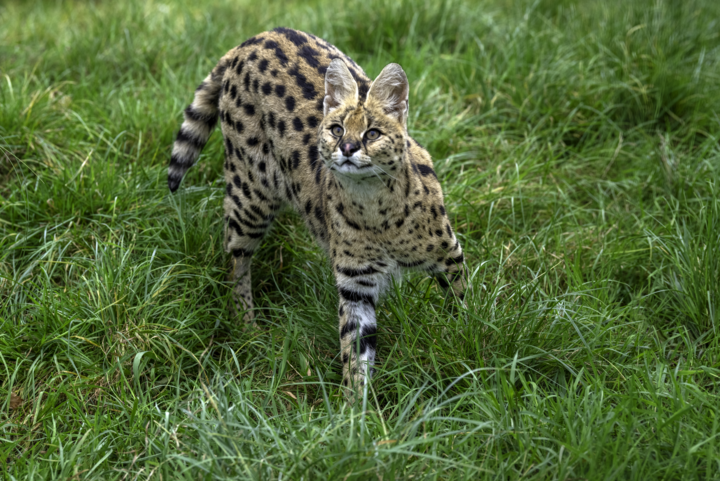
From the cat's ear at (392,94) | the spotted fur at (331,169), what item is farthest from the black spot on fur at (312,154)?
the cat's ear at (392,94)

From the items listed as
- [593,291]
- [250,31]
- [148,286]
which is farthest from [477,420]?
[250,31]

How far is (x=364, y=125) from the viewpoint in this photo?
3080mm

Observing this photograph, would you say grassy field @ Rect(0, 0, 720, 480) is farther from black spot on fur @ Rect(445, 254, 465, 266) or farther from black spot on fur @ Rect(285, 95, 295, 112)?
black spot on fur @ Rect(285, 95, 295, 112)

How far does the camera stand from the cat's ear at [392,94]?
124 inches

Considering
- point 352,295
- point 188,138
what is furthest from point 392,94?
point 188,138

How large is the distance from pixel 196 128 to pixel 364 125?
158 cm

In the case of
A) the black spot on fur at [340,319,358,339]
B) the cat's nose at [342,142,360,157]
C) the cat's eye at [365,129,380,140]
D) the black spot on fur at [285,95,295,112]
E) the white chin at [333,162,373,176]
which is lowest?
A: the black spot on fur at [340,319,358,339]

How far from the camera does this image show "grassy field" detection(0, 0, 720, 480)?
8.86ft

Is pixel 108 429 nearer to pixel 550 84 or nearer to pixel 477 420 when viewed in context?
pixel 477 420

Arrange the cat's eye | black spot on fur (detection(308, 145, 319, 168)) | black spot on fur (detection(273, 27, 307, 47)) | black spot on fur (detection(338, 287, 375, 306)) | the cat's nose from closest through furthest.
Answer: the cat's nose < the cat's eye < black spot on fur (detection(338, 287, 375, 306)) < black spot on fur (detection(308, 145, 319, 168)) < black spot on fur (detection(273, 27, 307, 47))

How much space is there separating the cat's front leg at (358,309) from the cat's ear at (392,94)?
29.9 inches

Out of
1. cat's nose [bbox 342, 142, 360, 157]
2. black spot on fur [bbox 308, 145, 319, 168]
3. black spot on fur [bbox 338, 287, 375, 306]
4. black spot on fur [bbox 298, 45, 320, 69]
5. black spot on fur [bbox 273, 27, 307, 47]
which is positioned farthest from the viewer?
black spot on fur [bbox 273, 27, 307, 47]

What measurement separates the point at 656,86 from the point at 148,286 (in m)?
3.86

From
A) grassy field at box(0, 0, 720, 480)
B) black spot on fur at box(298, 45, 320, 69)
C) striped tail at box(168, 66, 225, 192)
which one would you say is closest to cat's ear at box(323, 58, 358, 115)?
black spot on fur at box(298, 45, 320, 69)
